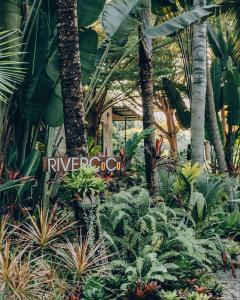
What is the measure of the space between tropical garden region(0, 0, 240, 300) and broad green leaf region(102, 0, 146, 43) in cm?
2

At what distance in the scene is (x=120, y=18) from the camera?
27.7 feet

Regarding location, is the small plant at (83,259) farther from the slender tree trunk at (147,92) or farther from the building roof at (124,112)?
the building roof at (124,112)

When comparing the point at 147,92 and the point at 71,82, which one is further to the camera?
the point at 147,92

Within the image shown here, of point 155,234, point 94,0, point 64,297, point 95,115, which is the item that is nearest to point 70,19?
point 94,0

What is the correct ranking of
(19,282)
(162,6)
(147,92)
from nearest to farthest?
(19,282)
(147,92)
(162,6)

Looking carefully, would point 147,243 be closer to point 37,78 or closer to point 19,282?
point 19,282

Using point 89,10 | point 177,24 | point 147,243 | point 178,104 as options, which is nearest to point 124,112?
point 178,104

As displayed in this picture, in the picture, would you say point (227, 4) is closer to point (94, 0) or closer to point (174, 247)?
point (94, 0)

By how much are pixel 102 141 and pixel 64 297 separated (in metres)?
14.6

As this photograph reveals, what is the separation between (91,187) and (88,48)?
9.64 ft

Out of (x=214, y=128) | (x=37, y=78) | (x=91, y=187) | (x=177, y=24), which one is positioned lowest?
(x=91, y=187)

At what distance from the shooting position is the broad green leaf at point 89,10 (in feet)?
26.5

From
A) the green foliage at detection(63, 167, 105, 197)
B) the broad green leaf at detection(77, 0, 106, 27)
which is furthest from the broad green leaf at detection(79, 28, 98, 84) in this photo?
the green foliage at detection(63, 167, 105, 197)

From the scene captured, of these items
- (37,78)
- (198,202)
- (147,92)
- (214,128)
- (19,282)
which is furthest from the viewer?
(214,128)
